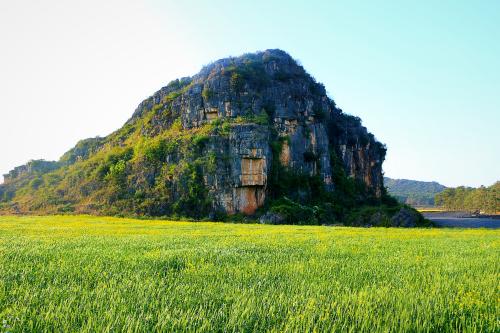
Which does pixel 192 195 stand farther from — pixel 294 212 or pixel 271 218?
pixel 294 212

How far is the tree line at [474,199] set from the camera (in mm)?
132625

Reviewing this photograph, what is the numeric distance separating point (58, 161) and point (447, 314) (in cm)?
13867

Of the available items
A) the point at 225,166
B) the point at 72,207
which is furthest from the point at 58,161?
the point at 225,166

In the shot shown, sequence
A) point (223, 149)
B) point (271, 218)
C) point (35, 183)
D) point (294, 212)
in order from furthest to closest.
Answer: point (35, 183)
point (223, 149)
point (294, 212)
point (271, 218)

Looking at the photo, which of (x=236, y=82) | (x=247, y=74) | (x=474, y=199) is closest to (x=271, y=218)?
(x=236, y=82)

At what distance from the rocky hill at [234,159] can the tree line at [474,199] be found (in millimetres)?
60650

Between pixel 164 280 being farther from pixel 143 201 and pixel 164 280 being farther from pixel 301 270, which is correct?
pixel 143 201

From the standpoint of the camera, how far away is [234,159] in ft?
213

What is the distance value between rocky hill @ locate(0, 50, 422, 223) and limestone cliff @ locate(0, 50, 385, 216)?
21 centimetres

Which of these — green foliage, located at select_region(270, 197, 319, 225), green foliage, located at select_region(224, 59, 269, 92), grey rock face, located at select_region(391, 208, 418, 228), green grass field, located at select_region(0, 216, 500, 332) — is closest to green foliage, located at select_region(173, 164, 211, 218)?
green foliage, located at select_region(270, 197, 319, 225)

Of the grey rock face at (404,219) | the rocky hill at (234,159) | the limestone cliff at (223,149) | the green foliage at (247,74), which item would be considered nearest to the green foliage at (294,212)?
the rocky hill at (234,159)

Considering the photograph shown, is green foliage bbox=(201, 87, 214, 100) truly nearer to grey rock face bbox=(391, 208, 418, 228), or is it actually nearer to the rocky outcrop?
the rocky outcrop

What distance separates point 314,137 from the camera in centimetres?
7856

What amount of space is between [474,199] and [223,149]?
4694 inches
